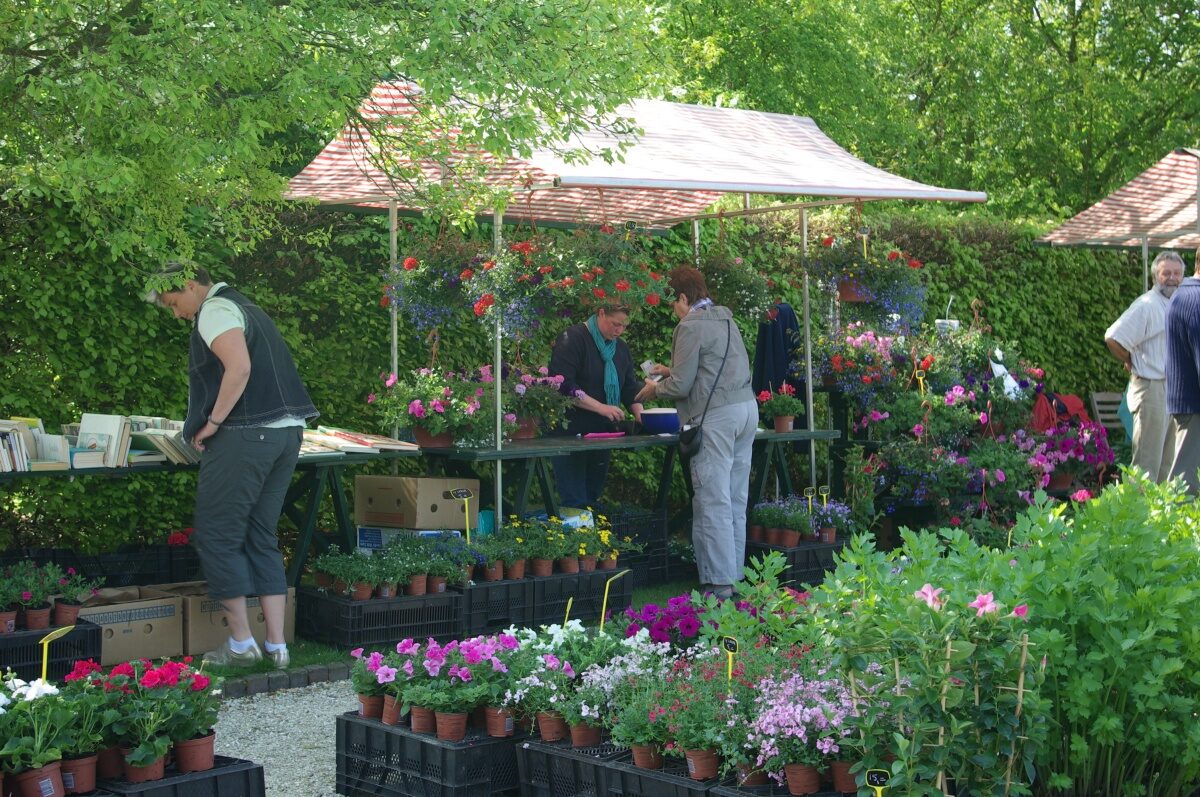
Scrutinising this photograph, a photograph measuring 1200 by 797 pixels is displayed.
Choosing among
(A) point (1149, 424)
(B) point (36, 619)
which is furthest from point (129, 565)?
(A) point (1149, 424)

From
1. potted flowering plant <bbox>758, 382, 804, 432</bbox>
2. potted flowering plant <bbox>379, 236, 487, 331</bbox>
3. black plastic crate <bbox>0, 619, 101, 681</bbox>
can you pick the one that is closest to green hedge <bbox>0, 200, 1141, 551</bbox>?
potted flowering plant <bbox>379, 236, 487, 331</bbox>

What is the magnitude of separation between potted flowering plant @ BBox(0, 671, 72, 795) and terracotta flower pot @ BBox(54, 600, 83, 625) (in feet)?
7.53

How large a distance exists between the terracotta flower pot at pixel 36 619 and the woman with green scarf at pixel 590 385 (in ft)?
10.8

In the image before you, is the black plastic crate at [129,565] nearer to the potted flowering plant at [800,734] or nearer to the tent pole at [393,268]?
the tent pole at [393,268]

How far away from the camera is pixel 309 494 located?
7.41 m

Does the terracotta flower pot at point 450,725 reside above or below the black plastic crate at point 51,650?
above

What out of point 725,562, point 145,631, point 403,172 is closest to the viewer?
point 145,631

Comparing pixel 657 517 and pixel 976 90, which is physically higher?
pixel 976 90

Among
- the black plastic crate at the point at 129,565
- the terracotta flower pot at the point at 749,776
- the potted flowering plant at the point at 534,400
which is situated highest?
the potted flowering plant at the point at 534,400

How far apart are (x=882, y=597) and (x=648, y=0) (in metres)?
11.1

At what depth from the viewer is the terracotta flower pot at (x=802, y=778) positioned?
375 cm

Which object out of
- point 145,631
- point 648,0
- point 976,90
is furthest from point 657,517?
point 976,90

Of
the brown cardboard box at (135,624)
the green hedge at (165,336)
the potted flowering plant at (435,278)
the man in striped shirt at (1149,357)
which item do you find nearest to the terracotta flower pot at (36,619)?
the brown cardboard box at (135,624)

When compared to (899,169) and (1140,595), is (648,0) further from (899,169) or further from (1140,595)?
(1140,595)
